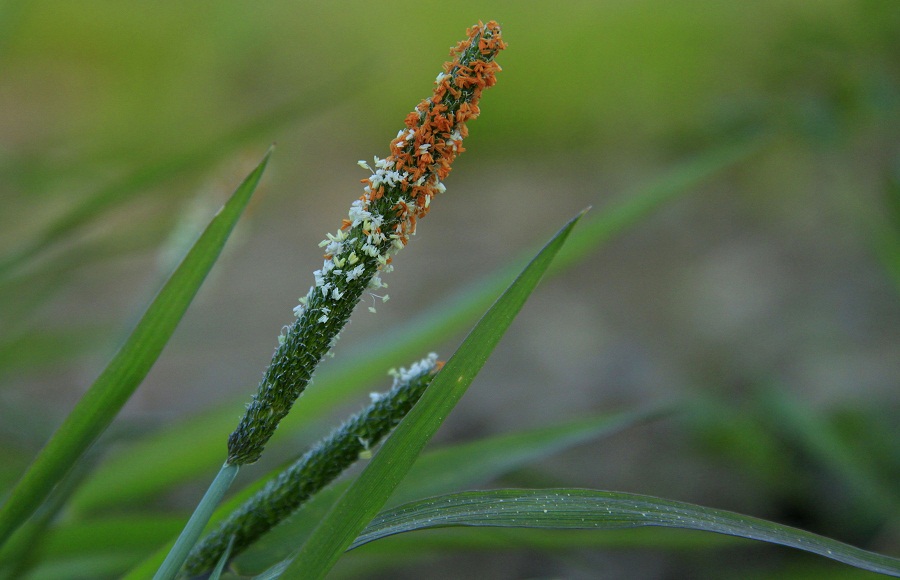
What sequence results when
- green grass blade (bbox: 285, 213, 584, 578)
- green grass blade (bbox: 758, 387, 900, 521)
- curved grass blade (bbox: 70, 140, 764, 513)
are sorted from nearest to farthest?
green grass blade (bbox: 285, 213, 584, 578)
curved grass blade (bbox: 70, 140, 764, 513)
green grass blade (bbox: 758, 387, 900, 521)

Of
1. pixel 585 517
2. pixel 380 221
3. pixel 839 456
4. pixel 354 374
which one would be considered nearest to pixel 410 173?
pixel 380 221

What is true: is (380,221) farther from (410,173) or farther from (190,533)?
(190,533)

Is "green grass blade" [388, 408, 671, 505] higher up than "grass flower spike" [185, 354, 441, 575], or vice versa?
"green grass blade" [388, 408, 671, 505]

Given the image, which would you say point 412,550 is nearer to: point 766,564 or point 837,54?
point 766,564

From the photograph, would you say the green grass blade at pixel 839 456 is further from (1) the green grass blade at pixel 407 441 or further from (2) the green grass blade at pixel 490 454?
(1) the green grass blade at pixel 407 441

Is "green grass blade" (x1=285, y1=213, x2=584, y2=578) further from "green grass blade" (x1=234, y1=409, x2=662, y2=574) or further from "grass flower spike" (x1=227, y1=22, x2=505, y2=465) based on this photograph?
"green grass blade" (x1=234, y1=409, x2=662, y2=574)

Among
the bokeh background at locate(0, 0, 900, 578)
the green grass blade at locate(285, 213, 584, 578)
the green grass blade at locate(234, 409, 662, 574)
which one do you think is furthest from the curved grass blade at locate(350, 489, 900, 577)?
the bokeh background at locate(0, 0, 900, 578)

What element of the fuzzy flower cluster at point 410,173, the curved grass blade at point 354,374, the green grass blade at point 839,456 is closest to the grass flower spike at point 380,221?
the fuzzy flower cluster at point 410,173
